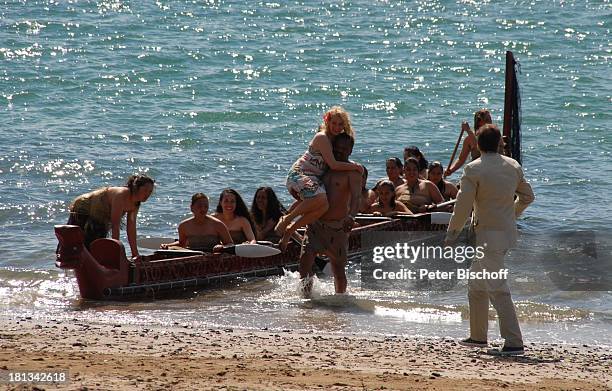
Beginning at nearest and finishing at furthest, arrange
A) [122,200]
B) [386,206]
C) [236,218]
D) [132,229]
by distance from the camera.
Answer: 1. [122,200]
2. [132,229]
3. [236,218]
4. [386,206]

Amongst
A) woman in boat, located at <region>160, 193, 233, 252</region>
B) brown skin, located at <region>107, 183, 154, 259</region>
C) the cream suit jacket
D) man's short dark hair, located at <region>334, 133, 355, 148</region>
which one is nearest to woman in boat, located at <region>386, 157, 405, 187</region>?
woman in boat, located at <region>160, 193, 233, 252</region>

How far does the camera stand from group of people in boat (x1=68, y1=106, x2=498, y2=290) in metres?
11.1

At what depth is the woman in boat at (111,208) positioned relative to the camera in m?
11.4

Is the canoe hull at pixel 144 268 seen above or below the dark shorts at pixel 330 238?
below

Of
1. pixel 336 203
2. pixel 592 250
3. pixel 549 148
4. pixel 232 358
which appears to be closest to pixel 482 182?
pixel 232 358

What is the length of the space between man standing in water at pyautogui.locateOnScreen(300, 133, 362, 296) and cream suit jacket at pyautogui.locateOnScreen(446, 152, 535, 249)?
8.22ft

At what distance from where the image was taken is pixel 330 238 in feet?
37.1

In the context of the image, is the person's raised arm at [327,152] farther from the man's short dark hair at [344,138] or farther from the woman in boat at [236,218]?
the woman in boat at [236,218]

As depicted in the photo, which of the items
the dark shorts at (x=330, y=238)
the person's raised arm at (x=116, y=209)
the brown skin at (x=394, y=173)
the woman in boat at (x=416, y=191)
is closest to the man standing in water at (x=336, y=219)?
the dark shorts at (x=330, y=238)

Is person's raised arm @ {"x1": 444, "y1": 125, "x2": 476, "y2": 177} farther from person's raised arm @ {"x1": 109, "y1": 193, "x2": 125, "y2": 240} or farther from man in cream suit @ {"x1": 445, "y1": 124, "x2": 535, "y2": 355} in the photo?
man in cream suit @ {"x1": 445, "y1": 124, "x2": 535, "y2": 355}

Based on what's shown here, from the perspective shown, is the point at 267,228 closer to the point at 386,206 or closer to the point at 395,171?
the point at 386,206

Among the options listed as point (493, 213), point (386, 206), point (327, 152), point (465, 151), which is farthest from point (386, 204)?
point (493, 213)

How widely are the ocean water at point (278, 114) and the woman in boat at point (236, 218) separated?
531mm

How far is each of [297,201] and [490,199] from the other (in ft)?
10.4
